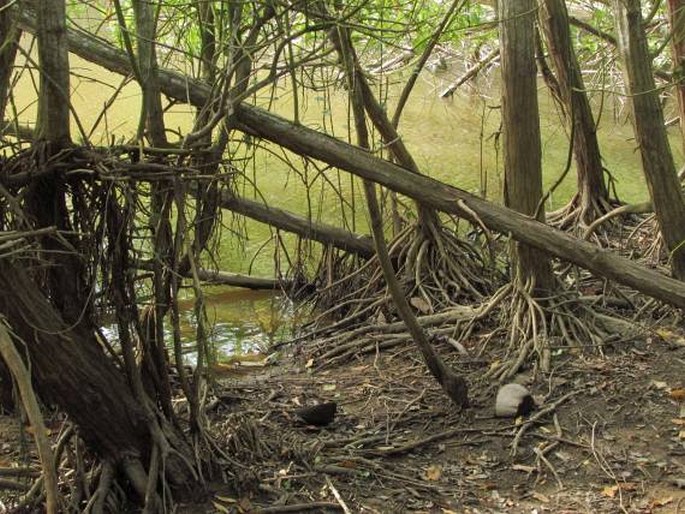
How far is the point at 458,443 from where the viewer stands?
16.1ft

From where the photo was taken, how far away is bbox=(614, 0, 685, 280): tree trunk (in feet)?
19.2

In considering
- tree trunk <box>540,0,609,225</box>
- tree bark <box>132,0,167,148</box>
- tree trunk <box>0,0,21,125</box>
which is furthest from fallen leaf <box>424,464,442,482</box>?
tree trunk <box>540,0,609,225</box>

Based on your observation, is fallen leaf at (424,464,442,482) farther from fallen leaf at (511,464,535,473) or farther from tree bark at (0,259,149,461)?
tree bark at (0,259,149,461)

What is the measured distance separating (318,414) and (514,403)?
1028 millimetres

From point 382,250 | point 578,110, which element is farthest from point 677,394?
point 578,110

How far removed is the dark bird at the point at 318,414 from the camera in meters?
4.98

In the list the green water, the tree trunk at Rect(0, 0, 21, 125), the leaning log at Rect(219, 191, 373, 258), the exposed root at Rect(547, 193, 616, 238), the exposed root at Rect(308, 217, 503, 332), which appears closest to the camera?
the tree trunk at Rect(0, 0, 21, 125)

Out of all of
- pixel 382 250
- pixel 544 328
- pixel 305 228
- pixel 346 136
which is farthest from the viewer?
pixel 346 136

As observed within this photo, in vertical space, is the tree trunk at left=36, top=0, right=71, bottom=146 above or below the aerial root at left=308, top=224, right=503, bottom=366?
above

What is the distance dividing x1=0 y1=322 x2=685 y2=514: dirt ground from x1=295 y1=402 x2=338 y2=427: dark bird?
0.04m

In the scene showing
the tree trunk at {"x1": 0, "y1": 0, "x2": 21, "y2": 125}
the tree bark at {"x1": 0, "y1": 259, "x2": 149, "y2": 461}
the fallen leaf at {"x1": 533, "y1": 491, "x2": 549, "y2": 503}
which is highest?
the tree trunk at {"x1": 0, "y1": 0, "x2": 21, "y2": 125}

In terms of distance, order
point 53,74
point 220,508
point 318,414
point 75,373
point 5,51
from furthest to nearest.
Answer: point 318,414, point 220,508, point 75,373, point 53,74, point 5,51

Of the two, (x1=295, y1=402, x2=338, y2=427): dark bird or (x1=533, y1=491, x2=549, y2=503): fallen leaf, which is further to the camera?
(x1=295, y1=402, x2=338, y2=427): dark bird

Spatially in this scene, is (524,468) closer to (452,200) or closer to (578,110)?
(452,200)
